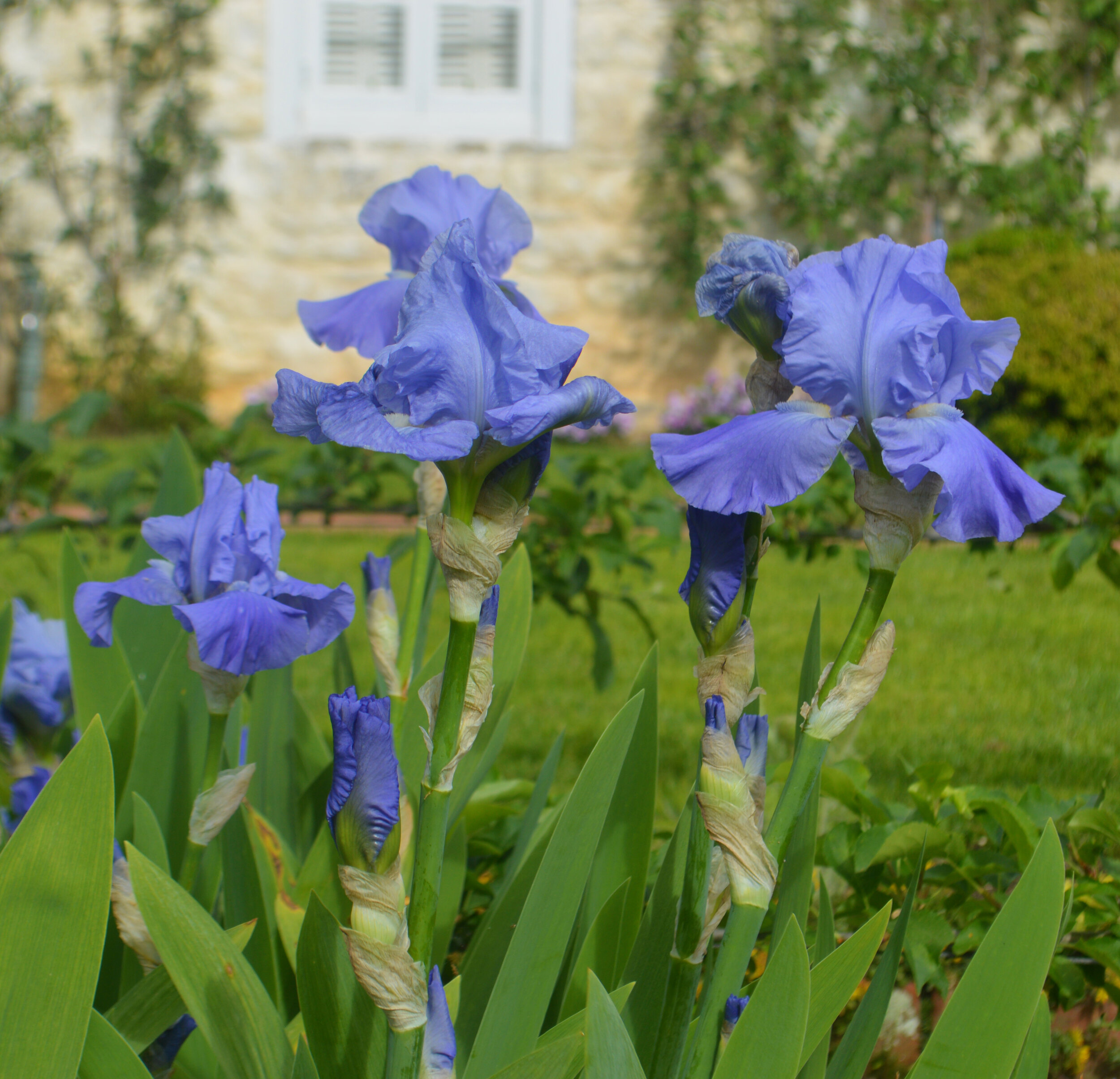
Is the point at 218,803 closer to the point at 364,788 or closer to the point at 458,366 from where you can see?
the point at 364,788

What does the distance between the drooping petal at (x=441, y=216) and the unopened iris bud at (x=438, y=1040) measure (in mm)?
669

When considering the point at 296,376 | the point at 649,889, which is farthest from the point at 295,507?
the point at 296,376

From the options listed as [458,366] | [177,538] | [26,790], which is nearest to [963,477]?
[458,366]

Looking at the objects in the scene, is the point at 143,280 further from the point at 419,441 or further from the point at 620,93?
the point at 419,441

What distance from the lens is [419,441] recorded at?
59 cm

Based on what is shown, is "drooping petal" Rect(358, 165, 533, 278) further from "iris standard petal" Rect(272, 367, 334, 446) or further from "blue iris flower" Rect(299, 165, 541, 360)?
"iris standard petal" Rect(272, 367, 334, 446)

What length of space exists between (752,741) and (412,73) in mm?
7892

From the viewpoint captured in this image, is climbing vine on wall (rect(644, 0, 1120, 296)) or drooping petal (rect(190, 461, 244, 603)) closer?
drooping petal (rect(190, 461, 244, 603))

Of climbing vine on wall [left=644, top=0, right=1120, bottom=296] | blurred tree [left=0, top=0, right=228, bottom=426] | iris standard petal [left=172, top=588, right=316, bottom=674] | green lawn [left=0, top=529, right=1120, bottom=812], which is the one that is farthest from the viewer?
blurred tree [left=0, top=0, right=228, bottom=426]

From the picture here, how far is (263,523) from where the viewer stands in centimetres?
90

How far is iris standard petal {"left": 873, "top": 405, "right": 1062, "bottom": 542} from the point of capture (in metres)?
0.62

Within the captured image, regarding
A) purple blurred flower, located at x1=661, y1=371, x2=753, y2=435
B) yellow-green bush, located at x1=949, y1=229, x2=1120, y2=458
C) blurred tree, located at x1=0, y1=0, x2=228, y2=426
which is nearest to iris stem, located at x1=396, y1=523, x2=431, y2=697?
yellow-green bush, located at x1=949, y1=229, x2=1120, y2=458

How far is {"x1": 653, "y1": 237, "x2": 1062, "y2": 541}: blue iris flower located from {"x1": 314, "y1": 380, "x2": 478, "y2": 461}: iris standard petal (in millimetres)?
122

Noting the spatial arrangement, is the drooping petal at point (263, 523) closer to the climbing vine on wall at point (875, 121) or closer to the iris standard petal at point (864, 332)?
the iris standard petal at point (864, 332)
